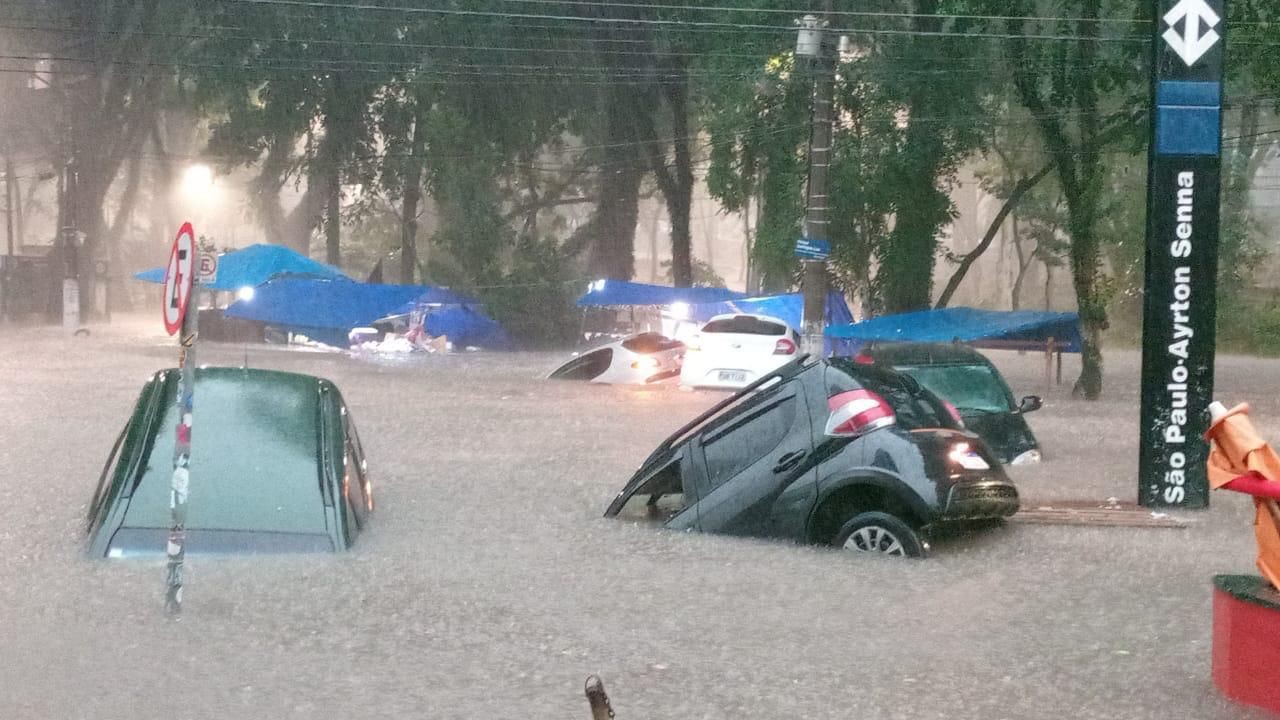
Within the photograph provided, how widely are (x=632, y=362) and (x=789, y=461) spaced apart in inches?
759

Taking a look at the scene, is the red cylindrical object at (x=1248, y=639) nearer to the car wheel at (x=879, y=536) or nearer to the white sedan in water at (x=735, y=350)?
the car wheel at (x=879, y=536)

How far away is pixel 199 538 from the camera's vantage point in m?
9.55

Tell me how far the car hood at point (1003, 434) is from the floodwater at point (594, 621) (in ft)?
5.05

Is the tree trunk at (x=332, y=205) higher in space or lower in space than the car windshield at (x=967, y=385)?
higher

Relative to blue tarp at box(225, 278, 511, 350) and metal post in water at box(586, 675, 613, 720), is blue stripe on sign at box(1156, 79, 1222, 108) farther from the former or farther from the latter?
blue tarp at box(225, 278, 511, 350)

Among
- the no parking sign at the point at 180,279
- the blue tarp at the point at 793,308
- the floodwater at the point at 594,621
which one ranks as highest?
the no parking sign at the point at 180,279

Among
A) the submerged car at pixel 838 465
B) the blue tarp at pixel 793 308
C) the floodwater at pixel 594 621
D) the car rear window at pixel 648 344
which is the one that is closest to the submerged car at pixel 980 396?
the floodwater at pixel 594 621

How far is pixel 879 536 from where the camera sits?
9570 mm

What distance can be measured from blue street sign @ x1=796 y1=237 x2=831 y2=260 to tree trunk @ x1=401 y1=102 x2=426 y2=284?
70.0ft

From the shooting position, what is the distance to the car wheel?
9484 mm

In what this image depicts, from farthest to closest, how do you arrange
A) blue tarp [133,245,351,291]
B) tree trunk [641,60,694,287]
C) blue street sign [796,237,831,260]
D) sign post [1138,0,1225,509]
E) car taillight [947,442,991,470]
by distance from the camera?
tree trunk [641,60,694,287] < blue tarp [133,245,351,291] < blue street sign [796,237,831,260] < sign post [1138,0,1225,509] < car taillight [947,442,991,470]

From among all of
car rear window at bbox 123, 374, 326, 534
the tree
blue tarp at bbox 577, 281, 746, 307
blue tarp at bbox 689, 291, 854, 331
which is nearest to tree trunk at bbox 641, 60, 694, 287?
blue tarp at bbox 577, 281, 746, 307

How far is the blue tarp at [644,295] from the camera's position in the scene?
36688mm

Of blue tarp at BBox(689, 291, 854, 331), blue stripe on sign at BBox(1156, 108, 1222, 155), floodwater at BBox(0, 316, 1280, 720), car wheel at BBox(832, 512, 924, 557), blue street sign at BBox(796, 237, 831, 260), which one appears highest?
blue stripe on sign at BBox(1156, 108, 1222, 155)
